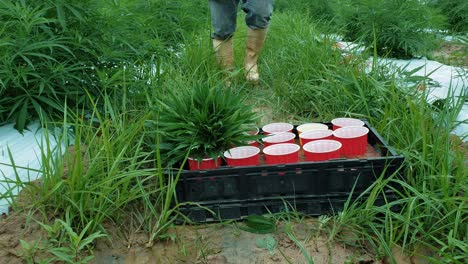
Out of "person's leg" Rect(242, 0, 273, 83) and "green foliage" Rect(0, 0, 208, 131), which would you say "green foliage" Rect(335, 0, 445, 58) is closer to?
"person's leg" Rect(242, 0, 273, 83)

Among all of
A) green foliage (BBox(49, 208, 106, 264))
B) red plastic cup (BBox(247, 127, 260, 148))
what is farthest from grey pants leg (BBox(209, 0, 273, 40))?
green foliage (BBox(49, 208, 106, 264))

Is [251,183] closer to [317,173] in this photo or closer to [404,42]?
[317,173]

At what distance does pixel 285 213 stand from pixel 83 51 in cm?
140

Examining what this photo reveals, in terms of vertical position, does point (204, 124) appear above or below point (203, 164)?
above

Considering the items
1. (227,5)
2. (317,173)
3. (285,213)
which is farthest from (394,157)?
(227,5)

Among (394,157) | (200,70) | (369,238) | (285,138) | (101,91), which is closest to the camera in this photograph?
(369,238)

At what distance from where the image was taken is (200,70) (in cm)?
321

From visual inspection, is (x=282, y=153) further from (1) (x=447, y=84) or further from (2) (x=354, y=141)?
(1) (x=447, y=84)

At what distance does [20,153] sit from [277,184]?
114 centimetres

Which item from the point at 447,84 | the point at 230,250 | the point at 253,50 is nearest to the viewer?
the point at 230,250

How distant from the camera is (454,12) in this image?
594 cm

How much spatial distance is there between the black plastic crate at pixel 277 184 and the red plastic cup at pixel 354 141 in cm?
18

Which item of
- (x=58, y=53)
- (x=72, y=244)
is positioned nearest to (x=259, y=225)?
(x=72, y=244)

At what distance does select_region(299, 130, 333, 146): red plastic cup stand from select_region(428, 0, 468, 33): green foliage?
440 centimetres
